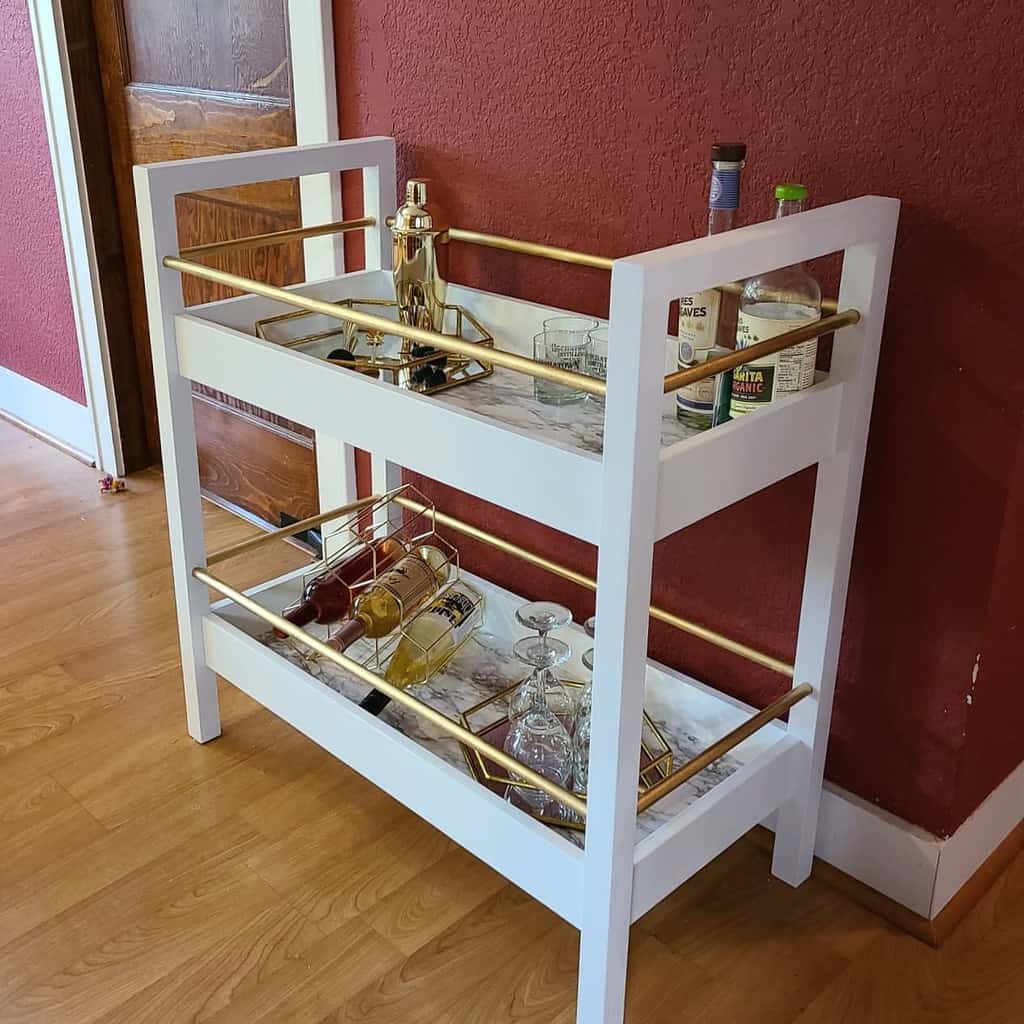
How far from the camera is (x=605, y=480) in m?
1.02

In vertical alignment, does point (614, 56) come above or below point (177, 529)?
above

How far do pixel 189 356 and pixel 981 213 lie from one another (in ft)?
3.11

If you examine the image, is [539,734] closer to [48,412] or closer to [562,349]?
[562,349]

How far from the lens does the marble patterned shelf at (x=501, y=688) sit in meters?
1.43

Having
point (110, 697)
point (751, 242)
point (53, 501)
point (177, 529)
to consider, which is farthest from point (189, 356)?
point (53, 501)

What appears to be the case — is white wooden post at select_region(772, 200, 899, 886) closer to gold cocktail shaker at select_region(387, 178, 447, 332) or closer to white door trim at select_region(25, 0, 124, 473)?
gold cocktail shaker at select_region(387, 178, 447, 332)

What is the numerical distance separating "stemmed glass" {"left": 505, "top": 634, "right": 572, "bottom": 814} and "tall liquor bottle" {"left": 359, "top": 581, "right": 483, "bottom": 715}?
0.79 feet

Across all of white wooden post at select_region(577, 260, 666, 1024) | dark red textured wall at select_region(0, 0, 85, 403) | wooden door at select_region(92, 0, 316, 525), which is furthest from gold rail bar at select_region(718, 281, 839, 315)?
dark red textured wall at select_region(0, 0, 85, 403)

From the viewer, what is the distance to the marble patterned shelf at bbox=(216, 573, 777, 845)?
1434 millimetres

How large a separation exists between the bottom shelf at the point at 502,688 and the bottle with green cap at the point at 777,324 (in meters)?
0.45

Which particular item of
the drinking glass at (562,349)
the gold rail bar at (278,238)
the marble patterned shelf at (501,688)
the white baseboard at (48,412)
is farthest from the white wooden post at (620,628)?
the white baseboard at (48,412)

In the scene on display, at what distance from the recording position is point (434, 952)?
1377mm

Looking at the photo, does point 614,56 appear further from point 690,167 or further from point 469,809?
point 469,809

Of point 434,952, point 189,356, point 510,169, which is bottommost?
point 434,952
